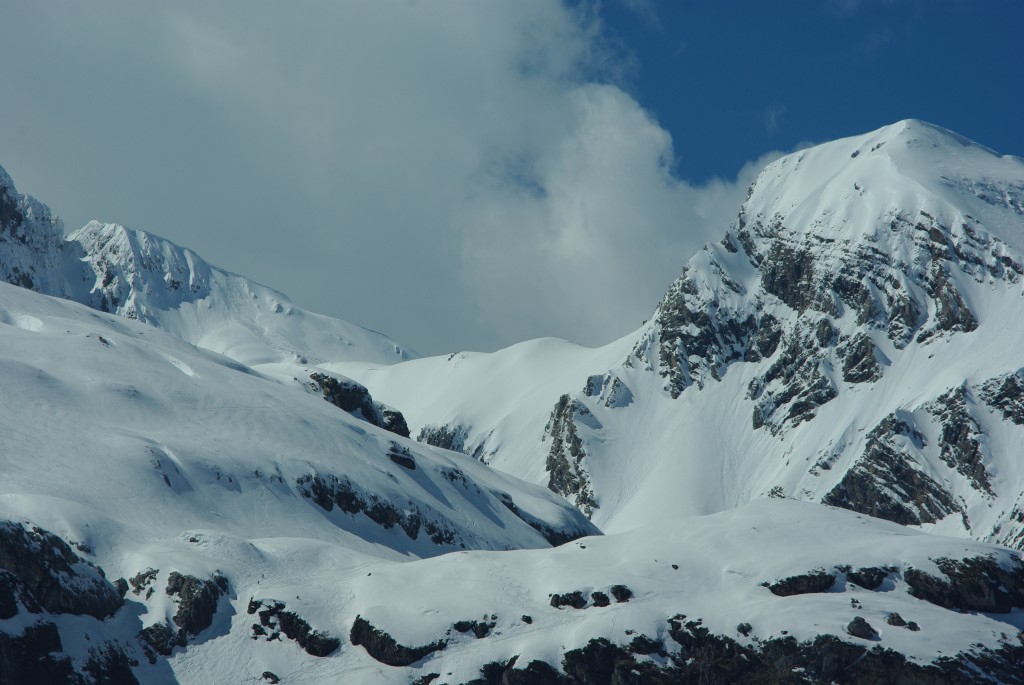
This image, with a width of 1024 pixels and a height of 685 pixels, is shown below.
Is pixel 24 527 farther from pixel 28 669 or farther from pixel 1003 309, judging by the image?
pixel 1003 309

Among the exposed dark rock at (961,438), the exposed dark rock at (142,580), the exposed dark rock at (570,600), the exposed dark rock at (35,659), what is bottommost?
the exposed dark rock at (35,659)

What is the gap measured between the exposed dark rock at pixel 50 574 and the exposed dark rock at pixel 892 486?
127 meters

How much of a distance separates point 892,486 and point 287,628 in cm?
12459

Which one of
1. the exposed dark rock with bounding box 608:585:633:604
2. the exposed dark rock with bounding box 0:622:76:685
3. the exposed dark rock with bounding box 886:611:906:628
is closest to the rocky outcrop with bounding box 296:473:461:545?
the exposed dark rock with bounding box 608:585:633:604

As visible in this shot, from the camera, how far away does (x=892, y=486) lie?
171m

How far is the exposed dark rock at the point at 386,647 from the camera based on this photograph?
64.5 metres

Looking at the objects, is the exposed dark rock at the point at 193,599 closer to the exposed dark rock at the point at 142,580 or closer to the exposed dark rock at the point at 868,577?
the exposed dark rock at the point at 142,580

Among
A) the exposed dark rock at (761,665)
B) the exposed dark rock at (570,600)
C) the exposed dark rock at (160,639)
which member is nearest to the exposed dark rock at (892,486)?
the exposed dark rock at (570,600)

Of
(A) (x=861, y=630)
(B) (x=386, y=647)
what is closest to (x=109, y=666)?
(B) (x=386, y=647)

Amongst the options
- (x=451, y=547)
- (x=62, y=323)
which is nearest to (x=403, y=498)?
(x=451, y=547)

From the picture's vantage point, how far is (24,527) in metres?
63.5

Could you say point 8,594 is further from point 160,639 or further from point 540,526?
point 540,526

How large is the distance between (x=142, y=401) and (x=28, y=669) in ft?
160

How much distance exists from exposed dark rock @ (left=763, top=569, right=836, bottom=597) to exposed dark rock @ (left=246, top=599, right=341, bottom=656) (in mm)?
25851
